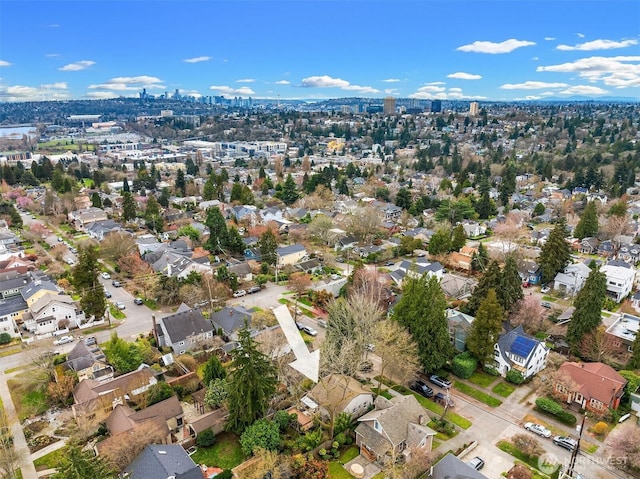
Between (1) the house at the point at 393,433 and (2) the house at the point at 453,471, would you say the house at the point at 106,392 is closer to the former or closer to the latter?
(1) the house at the point at 393,433

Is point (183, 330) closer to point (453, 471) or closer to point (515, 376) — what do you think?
point (453, 471)

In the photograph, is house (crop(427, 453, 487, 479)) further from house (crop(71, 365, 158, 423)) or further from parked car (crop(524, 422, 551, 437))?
house (crop(71, 365, 158, 423))

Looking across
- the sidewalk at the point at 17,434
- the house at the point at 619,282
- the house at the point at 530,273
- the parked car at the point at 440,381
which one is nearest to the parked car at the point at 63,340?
the sidewalk at the point at 17,434

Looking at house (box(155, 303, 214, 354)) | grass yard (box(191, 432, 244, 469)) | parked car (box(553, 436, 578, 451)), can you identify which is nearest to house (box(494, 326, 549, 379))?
parked car (box(553, 436, 578, 451))

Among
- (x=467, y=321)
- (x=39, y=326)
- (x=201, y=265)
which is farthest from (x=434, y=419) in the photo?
(x=39, y=326)

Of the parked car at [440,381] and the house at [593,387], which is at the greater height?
the house at [593,387]
